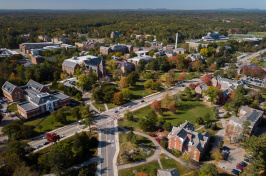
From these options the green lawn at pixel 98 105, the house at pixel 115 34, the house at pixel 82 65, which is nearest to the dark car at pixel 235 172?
the green lawn at pixel 98 105

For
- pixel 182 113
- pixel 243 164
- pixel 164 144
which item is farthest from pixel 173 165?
pixel 182 113

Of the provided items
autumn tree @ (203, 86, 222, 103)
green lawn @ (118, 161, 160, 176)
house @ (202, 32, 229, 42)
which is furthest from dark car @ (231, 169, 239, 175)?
house @ (202, 32, 229, 42)

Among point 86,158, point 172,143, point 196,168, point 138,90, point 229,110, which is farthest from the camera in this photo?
point 138,90

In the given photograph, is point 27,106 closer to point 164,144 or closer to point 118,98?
point 118,98

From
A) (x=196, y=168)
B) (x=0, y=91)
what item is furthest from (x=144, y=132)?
(x=0, y=91)

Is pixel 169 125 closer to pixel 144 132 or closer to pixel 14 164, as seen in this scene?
pixel 144 132

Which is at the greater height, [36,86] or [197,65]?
[197,65]

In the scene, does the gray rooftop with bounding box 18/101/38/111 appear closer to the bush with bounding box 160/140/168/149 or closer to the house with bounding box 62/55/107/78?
the house with bounding box 62/55/107/78
